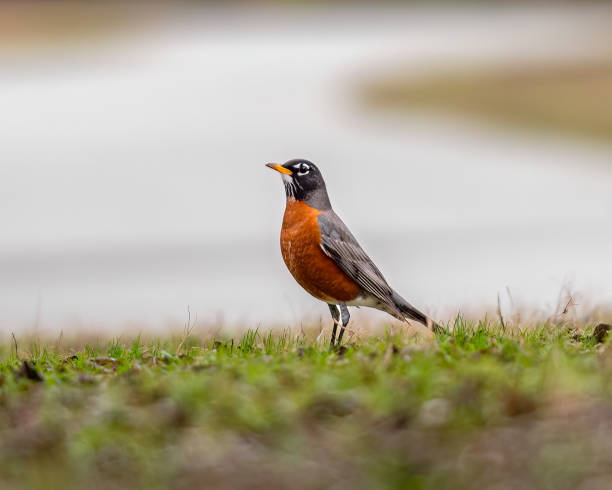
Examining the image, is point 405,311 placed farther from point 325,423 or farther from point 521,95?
point 521,95

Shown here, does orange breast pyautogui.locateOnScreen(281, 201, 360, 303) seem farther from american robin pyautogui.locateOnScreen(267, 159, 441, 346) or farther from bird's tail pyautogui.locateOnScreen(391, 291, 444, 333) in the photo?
bird's tail pyautogui.locateOnScreen(391, 291, 444, 333)

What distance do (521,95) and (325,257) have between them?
982 inches

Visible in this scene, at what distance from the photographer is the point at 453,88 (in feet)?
111

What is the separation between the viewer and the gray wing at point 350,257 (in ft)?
24.5

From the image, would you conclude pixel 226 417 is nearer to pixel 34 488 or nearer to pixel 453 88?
pixel 34 488

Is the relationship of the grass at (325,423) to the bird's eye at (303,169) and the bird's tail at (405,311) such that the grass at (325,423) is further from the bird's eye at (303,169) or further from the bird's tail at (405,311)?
the bird's eye at (303,169)

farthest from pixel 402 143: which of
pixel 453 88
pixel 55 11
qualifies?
pixel 55 11

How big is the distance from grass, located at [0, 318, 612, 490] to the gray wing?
1.48 m

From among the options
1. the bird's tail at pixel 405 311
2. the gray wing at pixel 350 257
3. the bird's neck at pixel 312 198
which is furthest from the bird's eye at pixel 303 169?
the bird's tail at pixel 405 311

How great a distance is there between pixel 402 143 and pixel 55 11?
42266 mm

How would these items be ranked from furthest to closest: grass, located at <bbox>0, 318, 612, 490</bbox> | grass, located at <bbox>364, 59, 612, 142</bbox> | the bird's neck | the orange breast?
grass, located at <bbox>364, 59, 612, 142</bbox> → the bird's neck → the orange breast → grass, located at <bbox>0, 318, 612, 490</bbox>

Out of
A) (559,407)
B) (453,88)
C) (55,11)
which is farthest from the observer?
(55,11)

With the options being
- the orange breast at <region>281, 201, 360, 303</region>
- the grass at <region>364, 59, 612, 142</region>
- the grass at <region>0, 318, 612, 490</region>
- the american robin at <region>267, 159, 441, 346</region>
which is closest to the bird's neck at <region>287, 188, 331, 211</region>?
the american robin at <region>267, 159, 441, 346</region>

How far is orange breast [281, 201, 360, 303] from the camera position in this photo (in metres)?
7.45
